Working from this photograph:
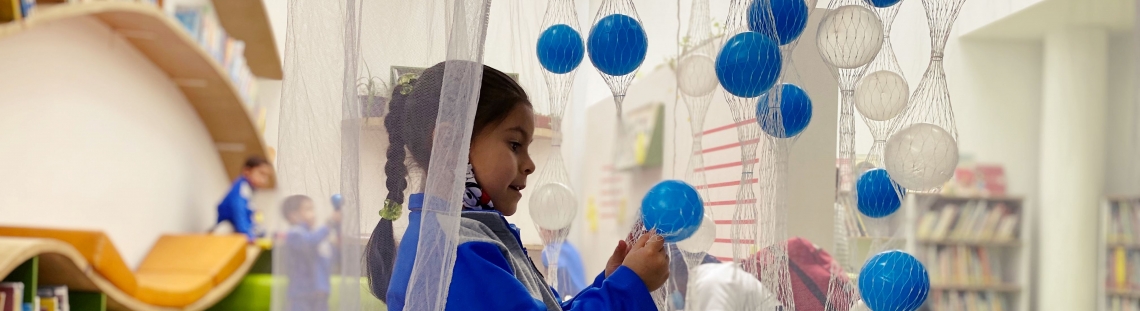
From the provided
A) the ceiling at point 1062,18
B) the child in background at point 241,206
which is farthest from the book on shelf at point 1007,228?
the child in background at point 241,206

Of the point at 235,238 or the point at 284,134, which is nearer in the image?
the point at 284,134

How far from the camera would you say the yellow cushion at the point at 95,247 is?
2.87 m

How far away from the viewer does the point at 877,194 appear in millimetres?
1461

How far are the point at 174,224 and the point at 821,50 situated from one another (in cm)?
467

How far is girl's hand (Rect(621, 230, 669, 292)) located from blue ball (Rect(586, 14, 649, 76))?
0.97ft

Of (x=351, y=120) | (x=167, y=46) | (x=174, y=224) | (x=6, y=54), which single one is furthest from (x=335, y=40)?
(x=174, y=224)

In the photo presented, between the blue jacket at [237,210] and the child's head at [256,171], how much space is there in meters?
0.13

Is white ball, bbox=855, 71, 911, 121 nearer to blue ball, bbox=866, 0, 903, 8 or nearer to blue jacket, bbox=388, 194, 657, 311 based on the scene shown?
blue ball, bbox=866, 0, 903, 8

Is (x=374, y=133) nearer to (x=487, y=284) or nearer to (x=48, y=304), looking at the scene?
(x=487, y=284)

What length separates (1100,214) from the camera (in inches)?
187

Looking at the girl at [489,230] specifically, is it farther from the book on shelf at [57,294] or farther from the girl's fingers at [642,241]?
the book on shelf at [57,294]

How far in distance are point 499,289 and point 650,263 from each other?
0.22 m

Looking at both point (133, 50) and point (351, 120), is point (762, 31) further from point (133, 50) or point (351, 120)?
point (133, 50)

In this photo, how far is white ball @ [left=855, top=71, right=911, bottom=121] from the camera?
1.37m
